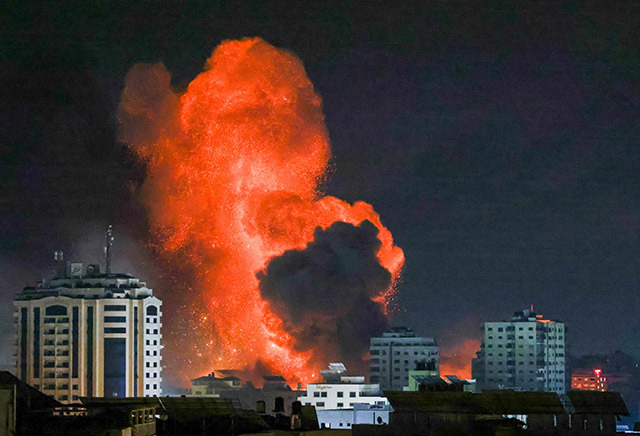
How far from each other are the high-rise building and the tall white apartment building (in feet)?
114

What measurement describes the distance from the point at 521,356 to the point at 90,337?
4302 centimetres

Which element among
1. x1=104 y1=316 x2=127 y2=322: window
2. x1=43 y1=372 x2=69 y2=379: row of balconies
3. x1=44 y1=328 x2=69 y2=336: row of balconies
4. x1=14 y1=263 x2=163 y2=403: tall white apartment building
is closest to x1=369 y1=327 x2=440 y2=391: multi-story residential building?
x1=14 y1=263 x2=163 y2=403: tall white apartment building

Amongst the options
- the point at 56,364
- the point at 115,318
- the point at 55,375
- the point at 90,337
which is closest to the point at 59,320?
the point at 90,337

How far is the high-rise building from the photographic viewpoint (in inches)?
5694

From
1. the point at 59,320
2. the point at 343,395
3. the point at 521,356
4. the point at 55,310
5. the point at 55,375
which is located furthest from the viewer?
the point at 521,356

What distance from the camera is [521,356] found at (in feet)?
481

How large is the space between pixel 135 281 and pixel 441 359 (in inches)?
1513

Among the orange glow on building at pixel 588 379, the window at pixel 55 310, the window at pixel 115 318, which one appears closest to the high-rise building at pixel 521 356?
the orange glow on building at pixel 588 379

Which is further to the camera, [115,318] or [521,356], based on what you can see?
[521,356]

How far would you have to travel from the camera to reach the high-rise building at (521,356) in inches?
5694

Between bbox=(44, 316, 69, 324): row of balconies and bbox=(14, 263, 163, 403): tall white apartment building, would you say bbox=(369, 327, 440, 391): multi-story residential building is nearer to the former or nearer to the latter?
bbox=(14, 263, 163, 403): tall white apartment building

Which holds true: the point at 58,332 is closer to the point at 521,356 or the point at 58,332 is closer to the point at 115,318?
the point at 115,318

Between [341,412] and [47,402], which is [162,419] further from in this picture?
[341,412]

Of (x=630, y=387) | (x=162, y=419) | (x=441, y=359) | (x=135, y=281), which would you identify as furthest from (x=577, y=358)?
→ (x=162, y=419)
